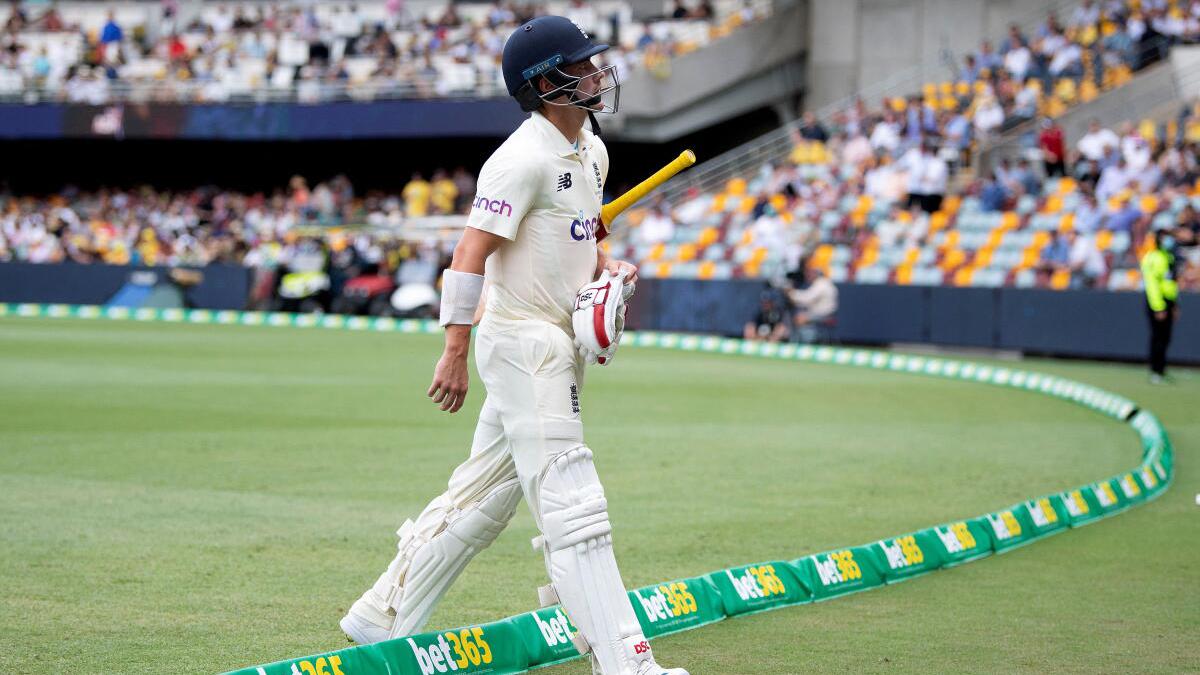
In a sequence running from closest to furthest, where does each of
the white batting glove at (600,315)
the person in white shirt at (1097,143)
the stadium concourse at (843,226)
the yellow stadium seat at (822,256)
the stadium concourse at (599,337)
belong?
the white batting glove at (600,315) < the stadium concourse at (599,337) < the stadium concourse at (843,226) < the person in white shirt at (1097,143) < the yellow stadium seat at (822,256)

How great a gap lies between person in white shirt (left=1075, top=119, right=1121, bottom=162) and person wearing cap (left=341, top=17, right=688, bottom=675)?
71.5ft

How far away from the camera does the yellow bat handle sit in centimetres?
560

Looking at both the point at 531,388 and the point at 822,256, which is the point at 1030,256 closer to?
the point at 822,256

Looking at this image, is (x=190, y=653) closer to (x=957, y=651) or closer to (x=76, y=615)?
(x=76, y=615)

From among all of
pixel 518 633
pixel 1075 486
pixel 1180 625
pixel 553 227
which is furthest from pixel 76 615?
pixel 1075 486

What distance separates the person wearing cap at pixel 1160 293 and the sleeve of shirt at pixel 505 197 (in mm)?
14891

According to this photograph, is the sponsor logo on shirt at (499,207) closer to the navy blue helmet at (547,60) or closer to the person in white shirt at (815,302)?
the navy blue helmet at (547,60)

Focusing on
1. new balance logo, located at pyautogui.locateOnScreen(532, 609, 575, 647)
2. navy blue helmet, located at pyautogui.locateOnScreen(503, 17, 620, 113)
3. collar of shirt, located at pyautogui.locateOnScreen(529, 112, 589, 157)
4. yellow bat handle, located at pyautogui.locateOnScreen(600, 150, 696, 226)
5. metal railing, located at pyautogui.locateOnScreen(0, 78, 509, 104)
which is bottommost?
new balance logo, located at pyautogui.locateOnScreen(532, 609, 575, 647)

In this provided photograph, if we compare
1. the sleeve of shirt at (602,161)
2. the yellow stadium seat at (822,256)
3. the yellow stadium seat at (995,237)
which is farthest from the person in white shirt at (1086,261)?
the sleeve of shirt at (602,161)

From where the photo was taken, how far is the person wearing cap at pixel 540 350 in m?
5.11

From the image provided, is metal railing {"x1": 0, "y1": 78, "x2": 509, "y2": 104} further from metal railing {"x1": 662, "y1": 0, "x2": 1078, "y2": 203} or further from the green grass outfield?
the green grass outfield

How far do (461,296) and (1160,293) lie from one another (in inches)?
602

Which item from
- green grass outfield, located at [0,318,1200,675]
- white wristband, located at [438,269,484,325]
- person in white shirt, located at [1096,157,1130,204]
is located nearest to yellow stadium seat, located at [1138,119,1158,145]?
person in white shirt, located at [1096,157,1130,204]

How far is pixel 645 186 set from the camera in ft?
18.4
